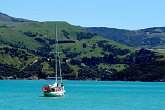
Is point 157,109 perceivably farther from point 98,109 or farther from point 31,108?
point 31,108

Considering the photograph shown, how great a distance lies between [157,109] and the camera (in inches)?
3625

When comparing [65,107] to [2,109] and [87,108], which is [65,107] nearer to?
[87,108]

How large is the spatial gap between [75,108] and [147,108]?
43.2ft

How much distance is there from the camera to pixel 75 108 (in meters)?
90.2

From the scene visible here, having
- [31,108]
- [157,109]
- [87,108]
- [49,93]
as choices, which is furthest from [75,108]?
[49,93]

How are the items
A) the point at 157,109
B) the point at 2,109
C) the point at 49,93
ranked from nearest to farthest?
the point at 2,109 → the point at 157,109 → the point at 49,93

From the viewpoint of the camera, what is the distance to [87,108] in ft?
297

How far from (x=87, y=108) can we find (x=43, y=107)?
7848 mm

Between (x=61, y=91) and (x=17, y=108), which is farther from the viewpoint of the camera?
(x=61, y=91)

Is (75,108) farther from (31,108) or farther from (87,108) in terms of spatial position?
(31,108)

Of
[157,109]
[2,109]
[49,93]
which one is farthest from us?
[49,93]

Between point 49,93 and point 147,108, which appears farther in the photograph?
point 49,93

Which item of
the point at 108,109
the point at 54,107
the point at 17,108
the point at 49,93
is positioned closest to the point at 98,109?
the point at 108,109

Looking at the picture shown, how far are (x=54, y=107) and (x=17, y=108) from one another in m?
6.79
